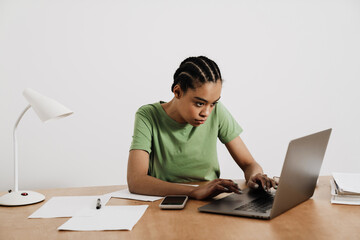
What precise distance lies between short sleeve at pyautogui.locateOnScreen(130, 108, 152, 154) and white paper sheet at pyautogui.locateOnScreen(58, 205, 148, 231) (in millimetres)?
390

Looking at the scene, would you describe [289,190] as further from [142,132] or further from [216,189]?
[142,132]

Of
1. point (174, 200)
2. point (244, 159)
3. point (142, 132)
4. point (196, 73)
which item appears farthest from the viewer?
point (244, 159)

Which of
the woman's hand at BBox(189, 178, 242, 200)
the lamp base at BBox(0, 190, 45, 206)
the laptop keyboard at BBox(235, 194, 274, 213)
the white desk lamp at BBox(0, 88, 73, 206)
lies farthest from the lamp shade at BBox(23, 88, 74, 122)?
the laptop keyboard at BBox(235, 194, 274, 213)

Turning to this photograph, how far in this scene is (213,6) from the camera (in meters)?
2.86

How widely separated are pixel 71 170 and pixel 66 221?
1470mm

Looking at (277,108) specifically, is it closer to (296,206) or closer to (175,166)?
(175,166)

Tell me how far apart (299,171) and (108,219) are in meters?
0.61

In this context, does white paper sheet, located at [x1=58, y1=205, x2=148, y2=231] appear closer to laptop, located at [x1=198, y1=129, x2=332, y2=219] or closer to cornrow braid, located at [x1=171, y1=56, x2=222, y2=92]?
laptop, located at [x1=198, y1=129, x2=332, y2=219]

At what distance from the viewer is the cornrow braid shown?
1.53 m

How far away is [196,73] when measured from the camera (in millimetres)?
1551

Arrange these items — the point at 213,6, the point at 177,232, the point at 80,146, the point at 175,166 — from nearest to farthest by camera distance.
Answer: the point at 177,232
the point at 175,166
the point at 80,146
the point at 213,6

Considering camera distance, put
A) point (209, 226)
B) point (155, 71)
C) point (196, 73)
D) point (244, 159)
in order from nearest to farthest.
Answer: point (209, 226) < point (196, 73) < point (244, 159) < point (155, 71)

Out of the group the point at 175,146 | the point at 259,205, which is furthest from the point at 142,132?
the point at 259,205

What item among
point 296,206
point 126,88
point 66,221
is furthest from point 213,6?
point 66,221
